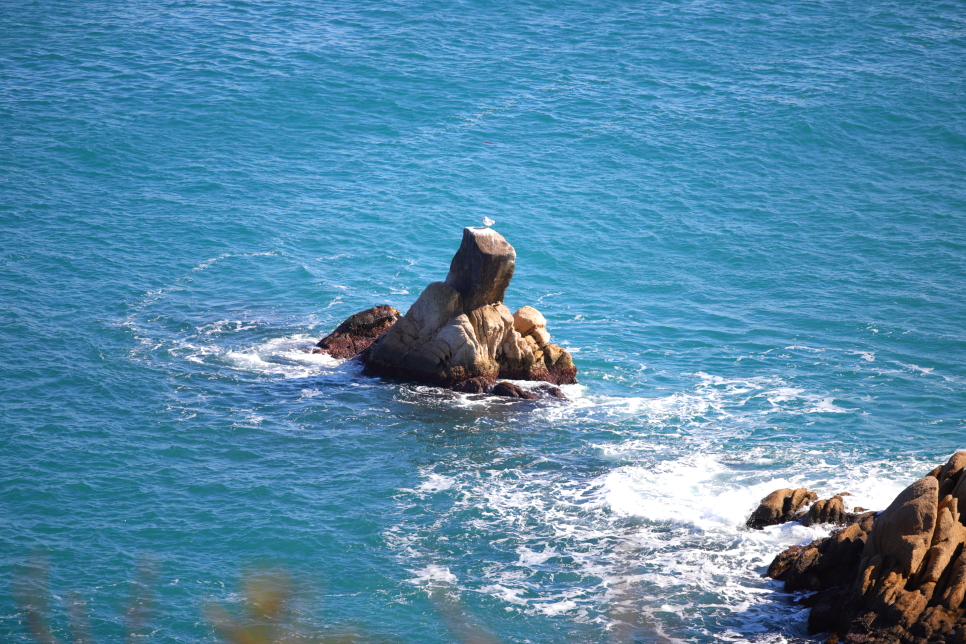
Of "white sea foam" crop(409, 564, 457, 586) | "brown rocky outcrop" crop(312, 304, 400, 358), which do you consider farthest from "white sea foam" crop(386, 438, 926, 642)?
"brown rocky outcrop" crop(312, 304, 400, 358)

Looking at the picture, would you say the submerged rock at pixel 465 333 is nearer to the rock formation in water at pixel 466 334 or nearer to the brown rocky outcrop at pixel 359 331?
the rock formation in water at pixel 466 334

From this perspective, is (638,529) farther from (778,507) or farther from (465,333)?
(465,333)

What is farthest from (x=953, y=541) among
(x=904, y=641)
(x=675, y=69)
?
(x=675, y=69)

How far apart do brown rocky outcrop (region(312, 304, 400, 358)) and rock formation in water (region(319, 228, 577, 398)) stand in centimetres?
194

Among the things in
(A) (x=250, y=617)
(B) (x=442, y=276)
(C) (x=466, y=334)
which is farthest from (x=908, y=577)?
(B) (x=442, y=276)

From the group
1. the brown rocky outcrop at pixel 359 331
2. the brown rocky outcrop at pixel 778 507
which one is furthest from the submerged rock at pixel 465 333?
the brown rocky outcrop at pixel 778 507

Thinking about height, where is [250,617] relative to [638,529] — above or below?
below

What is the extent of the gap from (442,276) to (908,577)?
29280 millimetres

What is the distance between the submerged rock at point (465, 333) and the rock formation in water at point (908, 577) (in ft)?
51.5

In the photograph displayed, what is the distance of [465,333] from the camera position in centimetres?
3544

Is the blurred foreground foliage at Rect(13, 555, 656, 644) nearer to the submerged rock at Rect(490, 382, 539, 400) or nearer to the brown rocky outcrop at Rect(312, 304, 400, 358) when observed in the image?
the submerged rock at Rect(490, 382, 539, 400)

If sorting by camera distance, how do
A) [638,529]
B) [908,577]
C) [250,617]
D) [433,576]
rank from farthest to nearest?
[638,529] < [433,576] < [250,617] < [908,577]

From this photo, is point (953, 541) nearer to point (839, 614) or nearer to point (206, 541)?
point (839, 614)

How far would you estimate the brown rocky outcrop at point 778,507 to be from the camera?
27.2 meters
